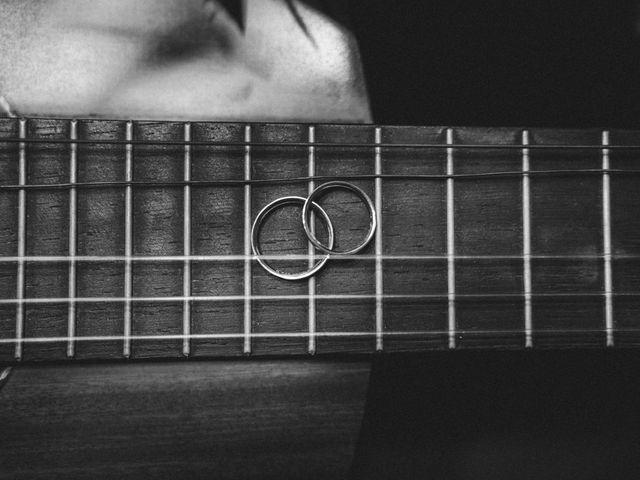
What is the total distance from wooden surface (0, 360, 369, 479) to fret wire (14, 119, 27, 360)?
45 millimetres

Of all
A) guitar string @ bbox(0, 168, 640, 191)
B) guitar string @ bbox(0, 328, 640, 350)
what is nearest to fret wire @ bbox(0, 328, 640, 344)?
guitar string @ bbox(0, 328, 640, 350)

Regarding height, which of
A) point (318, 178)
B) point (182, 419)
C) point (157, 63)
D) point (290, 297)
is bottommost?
point (182, 419)

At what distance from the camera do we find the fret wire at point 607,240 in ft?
1.80

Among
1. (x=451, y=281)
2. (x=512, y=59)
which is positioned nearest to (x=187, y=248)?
(x=451, y=281)

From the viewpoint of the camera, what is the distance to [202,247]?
53 centimetres

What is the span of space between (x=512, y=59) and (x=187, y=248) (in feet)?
1.38

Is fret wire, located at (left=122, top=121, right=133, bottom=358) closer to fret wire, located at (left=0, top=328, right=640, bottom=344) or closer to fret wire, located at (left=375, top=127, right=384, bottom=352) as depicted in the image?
fret wire, located at (left=0, top=328, right=640, bottom=344)

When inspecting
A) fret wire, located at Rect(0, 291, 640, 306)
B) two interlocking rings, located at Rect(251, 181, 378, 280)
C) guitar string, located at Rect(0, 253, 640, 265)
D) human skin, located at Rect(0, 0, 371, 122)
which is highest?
human skin, located at Rect(0, 0, 371, 122)

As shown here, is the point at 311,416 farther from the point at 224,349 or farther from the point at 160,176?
the point at 160,176

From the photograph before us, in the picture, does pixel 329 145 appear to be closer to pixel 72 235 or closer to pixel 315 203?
pixel 315 203

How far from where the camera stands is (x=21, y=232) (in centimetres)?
52

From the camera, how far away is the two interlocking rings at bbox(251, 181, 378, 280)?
1.73ft

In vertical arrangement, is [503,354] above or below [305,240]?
below

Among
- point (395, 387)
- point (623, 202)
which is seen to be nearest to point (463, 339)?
point (395, 387)
